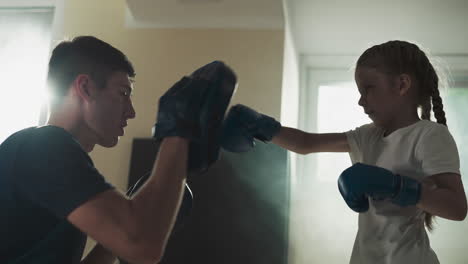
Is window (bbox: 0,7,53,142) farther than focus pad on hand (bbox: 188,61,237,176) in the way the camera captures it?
Yes

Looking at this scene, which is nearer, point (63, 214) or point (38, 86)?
point (63, 214)

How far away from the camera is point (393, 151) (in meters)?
1.33

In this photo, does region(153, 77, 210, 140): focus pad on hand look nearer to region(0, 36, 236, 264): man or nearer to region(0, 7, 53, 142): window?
region(0, 36, 236, 264): man

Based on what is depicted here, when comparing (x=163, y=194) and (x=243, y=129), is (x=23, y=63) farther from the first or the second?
(x=163, y=194)

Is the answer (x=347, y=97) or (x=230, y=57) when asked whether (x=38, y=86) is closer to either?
(x=230, y=57)

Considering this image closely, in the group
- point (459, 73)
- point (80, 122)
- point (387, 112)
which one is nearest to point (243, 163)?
point (387, 112)

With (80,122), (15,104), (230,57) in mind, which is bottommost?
(80,122)

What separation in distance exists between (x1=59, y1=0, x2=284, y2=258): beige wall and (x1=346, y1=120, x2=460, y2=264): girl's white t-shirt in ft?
2.63

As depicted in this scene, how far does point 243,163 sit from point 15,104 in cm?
126

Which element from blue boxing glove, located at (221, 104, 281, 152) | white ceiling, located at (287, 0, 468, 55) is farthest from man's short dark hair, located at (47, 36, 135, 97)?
white ceiling, located at (287, 0, 468, 55)

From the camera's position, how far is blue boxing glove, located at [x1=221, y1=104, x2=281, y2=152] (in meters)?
1.31

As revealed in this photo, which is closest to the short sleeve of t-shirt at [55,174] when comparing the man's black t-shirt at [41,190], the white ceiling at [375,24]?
the man's black t-shirt at [41,190]

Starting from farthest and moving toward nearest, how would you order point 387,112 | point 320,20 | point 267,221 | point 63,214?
point 320,20 < point 267,221 < point 387,112 < point 63,214

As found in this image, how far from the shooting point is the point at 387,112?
1370 millimetres
